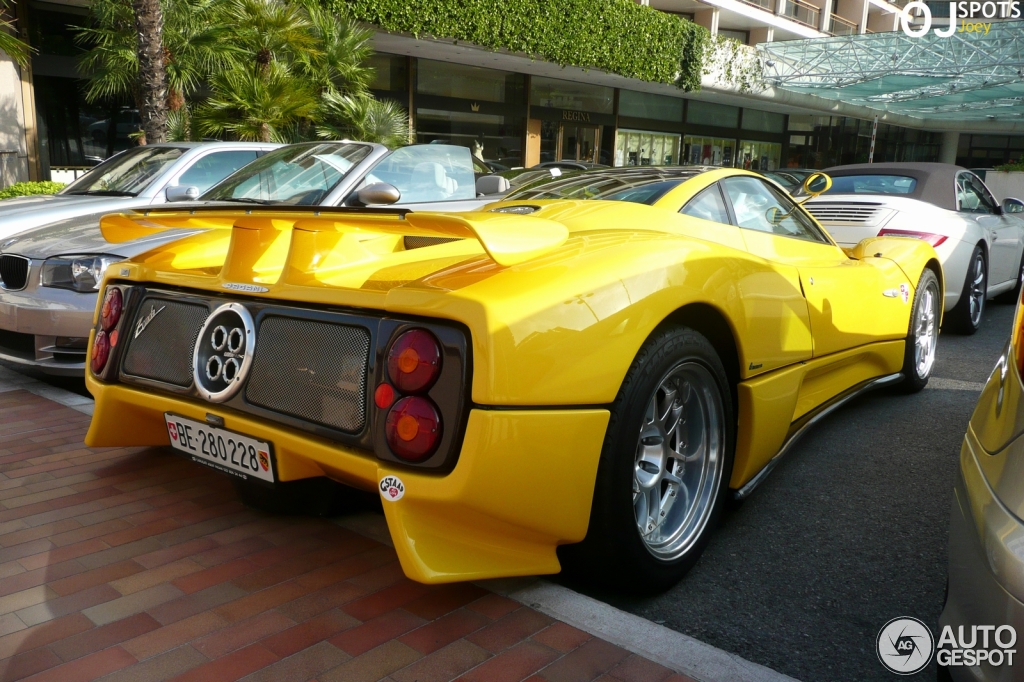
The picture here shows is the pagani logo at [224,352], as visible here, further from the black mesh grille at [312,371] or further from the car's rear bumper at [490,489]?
the car's rear bumper at [490,489]

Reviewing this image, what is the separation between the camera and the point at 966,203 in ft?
23.2

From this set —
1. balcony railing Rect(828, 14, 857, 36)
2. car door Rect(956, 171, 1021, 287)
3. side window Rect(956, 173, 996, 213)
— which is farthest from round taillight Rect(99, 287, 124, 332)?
balcony railing Rect(828, 14, 857, 36)

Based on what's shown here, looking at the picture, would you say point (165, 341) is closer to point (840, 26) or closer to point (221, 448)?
point (221, 448)

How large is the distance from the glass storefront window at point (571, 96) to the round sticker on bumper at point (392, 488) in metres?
22.3

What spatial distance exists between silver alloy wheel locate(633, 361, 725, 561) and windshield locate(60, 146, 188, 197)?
214 inches

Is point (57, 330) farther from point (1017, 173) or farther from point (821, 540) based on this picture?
point (1017, 173)

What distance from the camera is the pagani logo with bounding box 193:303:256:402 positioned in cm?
250

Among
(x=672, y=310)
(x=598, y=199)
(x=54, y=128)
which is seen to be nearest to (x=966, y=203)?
(x=598, y=199)

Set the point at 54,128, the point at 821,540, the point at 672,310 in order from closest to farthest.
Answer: the point at 672,310 → the point at 821,540 → the point at 54,128

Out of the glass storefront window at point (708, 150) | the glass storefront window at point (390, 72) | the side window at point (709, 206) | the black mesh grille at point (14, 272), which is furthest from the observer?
the glass storefront window at point (708, 150)

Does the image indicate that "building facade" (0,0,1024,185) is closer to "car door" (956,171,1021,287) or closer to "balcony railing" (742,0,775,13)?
"balcony railing" (742,0,775,13)

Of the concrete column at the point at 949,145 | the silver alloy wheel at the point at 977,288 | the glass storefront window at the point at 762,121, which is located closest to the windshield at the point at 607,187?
the silver alloy wheel at the point at 977,288

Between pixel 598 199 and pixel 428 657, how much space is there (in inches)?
75.8

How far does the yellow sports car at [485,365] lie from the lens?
2086mm
